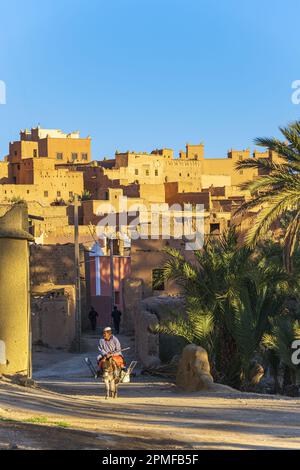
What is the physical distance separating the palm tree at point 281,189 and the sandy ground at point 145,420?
2.75 m

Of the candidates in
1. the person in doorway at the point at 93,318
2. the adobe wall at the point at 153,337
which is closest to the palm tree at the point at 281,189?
the adobe wall at the point at 153,337

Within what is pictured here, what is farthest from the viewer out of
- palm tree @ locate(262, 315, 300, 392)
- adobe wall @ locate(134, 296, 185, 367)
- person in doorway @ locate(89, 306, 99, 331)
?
person in doorway @ locate(89, 306, 99, 331)

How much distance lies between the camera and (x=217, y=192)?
85.9 metres

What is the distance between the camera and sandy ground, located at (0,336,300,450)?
955cm

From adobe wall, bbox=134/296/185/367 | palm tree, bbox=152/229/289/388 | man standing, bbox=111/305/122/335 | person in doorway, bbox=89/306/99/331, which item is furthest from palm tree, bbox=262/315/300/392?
person in doorway, bbox=89/306/99/331

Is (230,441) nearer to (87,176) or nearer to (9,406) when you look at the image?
(9,406)

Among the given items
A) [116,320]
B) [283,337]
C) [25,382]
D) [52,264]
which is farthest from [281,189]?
[52,264]

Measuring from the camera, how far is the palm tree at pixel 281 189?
1714cm

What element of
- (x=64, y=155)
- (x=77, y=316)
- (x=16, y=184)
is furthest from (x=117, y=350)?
(x=64, y=155)

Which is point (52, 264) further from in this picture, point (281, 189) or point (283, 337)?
point (281, 189)

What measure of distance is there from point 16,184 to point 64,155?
1481 centimetres

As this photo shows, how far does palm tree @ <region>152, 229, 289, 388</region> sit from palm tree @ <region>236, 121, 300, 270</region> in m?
1.35

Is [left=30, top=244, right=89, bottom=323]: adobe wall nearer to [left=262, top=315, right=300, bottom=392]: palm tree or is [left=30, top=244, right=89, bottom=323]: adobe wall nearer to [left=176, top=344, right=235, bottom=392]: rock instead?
[left=262, top=315, right=300, bottom=392]: palm tree

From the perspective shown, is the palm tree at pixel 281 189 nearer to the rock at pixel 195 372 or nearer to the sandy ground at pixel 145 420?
the rock at pixel 195 372
